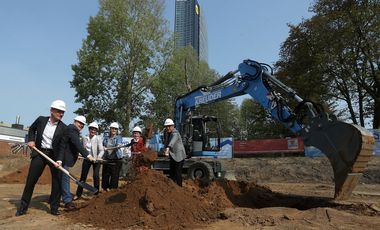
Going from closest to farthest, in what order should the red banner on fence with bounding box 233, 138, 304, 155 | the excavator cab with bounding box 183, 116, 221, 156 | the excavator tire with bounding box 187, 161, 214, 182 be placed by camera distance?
the excavator tire with bounding box 187, 161, 214, 182 < the excavator cab with bounding box 183, 116, 221, 156 < the red banner on fence with bounding box 233, 138, 304, 155

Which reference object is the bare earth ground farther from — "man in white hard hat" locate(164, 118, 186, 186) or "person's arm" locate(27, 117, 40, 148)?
"person's arm" locate(27, 117, 40, 148)

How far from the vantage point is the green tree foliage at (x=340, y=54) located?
83.9ft

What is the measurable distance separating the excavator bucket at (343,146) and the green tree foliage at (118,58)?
2615cm

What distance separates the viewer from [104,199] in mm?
7344

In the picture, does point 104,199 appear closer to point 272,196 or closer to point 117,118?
point 272,196

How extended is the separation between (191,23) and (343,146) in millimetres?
47600

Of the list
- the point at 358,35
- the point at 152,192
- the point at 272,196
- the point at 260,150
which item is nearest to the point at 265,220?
the point at 152,192

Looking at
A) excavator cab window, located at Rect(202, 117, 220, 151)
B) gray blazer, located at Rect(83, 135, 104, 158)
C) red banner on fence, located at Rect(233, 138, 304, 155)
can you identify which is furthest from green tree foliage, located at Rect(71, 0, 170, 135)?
gray blazer, located at Rect(83, 135, 104, 158)

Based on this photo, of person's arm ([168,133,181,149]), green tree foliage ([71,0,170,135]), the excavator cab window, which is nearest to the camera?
person's arm ([168,133,181,149])

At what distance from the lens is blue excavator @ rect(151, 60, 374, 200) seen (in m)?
7.63

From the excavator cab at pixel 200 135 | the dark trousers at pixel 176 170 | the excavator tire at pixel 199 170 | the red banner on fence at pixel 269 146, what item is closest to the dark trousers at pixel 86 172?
the dark trousers at pixel 176 170

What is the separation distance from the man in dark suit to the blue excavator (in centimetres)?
515

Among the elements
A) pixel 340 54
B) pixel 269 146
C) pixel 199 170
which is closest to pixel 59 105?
pixel 199 170

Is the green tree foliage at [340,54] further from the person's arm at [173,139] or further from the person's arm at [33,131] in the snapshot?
the person's arm at [33,131]
